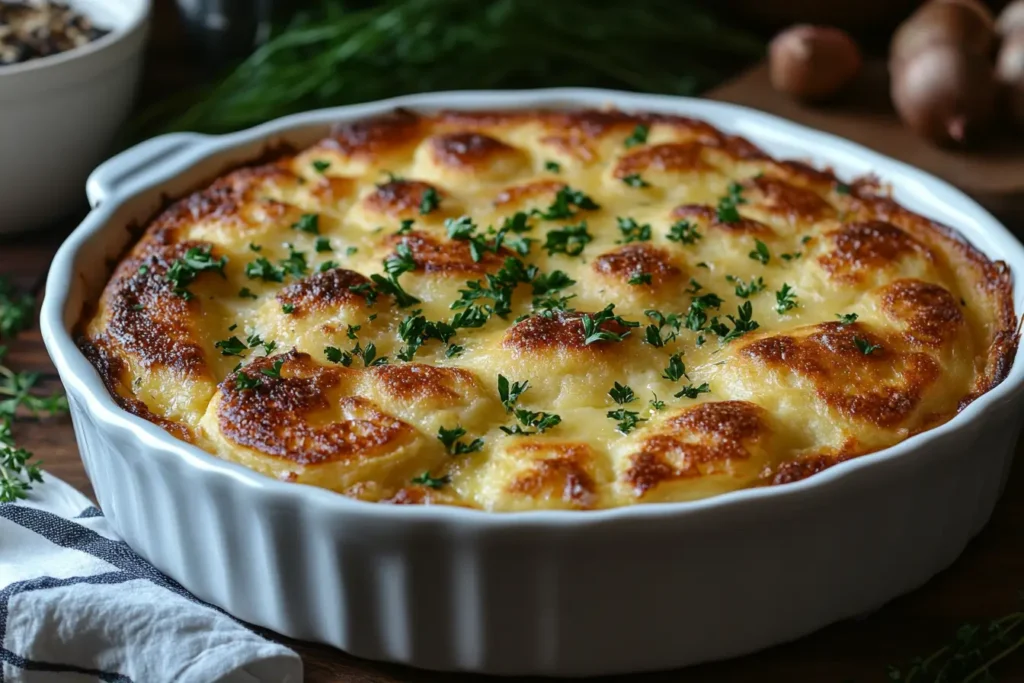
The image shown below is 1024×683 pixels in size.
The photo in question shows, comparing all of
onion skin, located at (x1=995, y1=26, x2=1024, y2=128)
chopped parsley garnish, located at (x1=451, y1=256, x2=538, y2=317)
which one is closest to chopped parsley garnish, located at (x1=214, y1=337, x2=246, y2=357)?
chopped parsley garnish, located at (x1=451, y1=256, x2=538, y2=317)

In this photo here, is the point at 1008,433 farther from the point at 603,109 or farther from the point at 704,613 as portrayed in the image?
the point at 603,109

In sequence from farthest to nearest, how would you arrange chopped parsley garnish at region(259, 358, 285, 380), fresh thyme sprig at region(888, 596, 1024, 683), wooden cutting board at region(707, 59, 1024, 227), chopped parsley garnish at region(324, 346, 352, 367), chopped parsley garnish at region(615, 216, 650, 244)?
1. wooden cutting board at region(707, 59, 1024, 227)
2. chopped parsley garnish at region(615, 216, 650, 244)
3. chopped parsley garnish at region(324, 346, 352, 367)
4. chopped parsley garnish at region(259, 358, 285, 380)
5. fresh thyme sprig at region(888, 596, 1024, 683)

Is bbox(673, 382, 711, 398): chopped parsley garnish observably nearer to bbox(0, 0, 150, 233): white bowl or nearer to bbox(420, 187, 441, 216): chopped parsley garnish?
bbox(420, 187, 441, 216): chopped parsley garnish

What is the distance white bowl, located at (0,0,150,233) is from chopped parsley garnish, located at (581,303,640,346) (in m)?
2.10

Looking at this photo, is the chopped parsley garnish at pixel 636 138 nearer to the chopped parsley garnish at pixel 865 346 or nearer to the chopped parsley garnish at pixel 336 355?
the chopped parsley garnish at pixel 865 346

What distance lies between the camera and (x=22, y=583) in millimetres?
2508

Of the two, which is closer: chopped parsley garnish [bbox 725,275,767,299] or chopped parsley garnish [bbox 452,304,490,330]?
chopped parsley garnish [bbox 452,304,490,330]

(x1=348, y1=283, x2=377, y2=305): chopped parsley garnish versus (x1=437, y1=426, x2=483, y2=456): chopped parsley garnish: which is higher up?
(x1=348, y1=283, x2=377, y2=305): chopped parsley garnish

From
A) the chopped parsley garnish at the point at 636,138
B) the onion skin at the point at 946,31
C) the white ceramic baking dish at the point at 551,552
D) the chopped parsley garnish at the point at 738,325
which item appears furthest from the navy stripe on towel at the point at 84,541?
the onion skin at the point at 946,31

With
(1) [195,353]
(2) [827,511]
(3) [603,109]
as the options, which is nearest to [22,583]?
(1) [195,353]

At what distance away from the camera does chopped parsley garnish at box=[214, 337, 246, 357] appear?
9.45 ft

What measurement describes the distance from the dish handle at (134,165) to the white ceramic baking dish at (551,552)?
795mm

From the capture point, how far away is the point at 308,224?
3324mm

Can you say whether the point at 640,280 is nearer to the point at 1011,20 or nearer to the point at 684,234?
the point at 684,234
